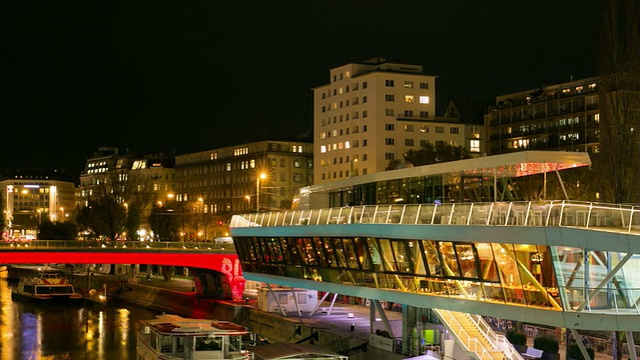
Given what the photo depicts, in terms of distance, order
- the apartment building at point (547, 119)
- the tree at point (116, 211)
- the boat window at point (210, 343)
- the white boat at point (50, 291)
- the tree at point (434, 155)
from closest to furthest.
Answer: the boat window at point (210, 343)
the white boat at point (50, 291)
the tree at point (434, 155)
the apartment building at point (547, 119)
the tree at point (116, 211)

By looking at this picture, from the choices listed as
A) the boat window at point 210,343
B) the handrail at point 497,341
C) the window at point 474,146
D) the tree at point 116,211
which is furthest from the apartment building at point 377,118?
the boat window at point 210,343

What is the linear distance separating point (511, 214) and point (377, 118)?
93.0 meters

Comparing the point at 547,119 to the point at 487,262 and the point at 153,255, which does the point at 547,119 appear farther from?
the point at 487,262

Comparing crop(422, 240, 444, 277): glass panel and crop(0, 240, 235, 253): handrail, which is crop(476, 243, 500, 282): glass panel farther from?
crop(0, 240, 235, 253): handrail

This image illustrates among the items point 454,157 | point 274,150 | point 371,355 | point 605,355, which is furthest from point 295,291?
point 274,150

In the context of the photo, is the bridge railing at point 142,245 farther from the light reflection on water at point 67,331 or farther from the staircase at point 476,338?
the staircase at point 476,338

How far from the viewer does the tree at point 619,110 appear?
5484cm

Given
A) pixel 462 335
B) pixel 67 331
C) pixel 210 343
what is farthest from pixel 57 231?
pixel 462 335

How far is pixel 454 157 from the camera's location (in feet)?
378

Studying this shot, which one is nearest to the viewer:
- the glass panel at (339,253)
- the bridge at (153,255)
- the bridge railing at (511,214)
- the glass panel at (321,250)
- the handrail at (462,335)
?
the bridge railing at (511,214)

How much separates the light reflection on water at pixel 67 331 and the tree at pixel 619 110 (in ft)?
113

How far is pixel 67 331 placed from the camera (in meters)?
81.5

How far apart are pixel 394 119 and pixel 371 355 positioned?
80926 mm

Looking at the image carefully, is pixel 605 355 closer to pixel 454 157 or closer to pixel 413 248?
pixel 413 248
